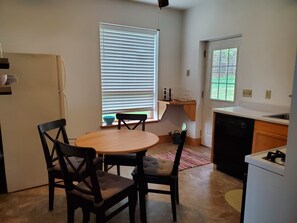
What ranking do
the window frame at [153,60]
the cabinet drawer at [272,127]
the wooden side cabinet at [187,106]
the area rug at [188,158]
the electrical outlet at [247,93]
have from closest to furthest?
the cabinet drawer at [272,127] < the electrical outlet at [247,93] < the area rug at [188,158] < the window frame at [153,60] < the wooden side cabinet at [187,106]

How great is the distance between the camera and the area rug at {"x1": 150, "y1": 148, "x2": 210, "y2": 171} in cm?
345

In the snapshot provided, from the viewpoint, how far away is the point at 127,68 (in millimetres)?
4098

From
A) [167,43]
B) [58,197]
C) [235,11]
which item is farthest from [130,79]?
[58,197]

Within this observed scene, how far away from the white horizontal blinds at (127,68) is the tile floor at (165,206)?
184cm

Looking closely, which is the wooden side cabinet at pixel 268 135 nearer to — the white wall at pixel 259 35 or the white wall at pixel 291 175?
the white wall at pixel 259 35

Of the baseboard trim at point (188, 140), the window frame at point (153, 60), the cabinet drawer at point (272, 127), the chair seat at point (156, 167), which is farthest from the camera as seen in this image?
the baseboard trim at point (188, 140)

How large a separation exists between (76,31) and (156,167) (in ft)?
8.37

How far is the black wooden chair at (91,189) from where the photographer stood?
1.58 metres

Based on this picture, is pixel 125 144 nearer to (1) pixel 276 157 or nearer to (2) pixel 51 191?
(2) pixel 51 191

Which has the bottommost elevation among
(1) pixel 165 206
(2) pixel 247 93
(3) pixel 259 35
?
(1) pixel 165 206

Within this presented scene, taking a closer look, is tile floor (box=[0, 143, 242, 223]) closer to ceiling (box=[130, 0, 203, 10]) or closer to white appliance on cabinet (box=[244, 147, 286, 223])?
white appliance on cabinet (box=[244, 147, 286, 223])

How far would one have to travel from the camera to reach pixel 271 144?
2.53 m

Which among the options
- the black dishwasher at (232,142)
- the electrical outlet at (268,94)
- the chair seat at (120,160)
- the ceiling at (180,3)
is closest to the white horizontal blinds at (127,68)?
the ceiling at (180,3)

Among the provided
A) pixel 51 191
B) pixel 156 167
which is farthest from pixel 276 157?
pixel 51 191
